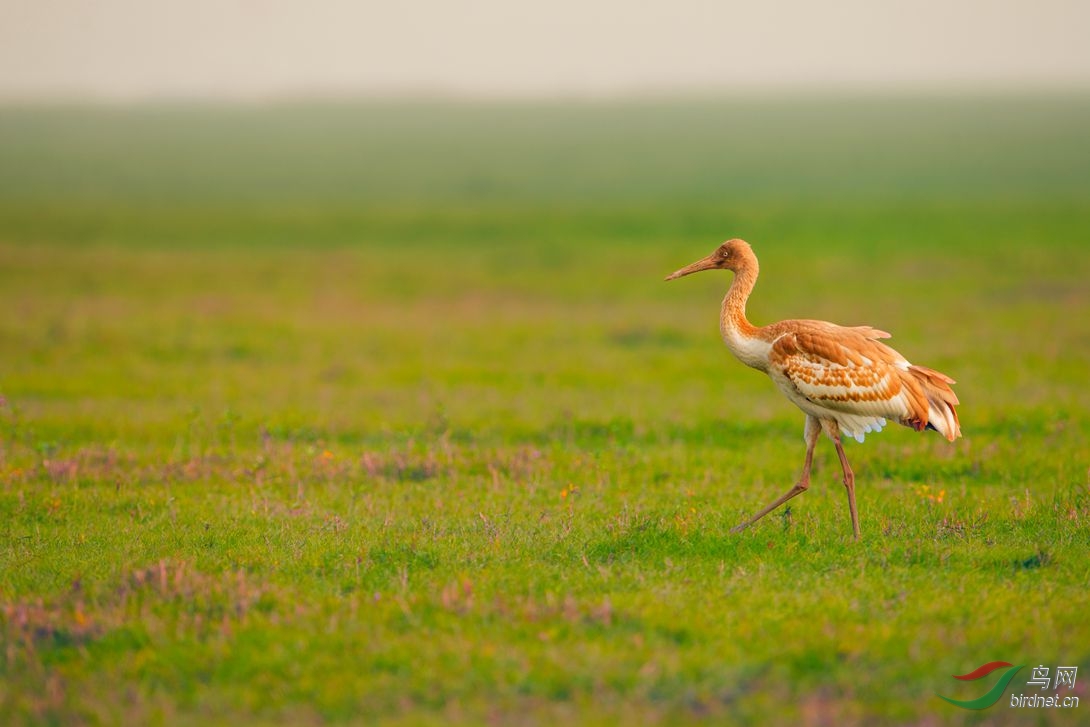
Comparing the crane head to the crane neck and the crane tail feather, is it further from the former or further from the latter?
the crane tail feather

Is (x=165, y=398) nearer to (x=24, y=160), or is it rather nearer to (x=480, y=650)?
(x=480, y=650)

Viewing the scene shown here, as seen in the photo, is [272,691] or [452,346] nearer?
[272,691]

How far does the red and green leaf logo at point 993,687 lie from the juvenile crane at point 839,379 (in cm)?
224

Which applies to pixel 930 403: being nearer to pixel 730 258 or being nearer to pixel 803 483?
pixel 803 483

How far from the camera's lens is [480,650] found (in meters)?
5.88

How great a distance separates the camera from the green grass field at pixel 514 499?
18.5 ft

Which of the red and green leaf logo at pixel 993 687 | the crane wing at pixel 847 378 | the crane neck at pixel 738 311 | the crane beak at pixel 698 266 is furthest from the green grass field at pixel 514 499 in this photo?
the crane beak at pixel 698 266

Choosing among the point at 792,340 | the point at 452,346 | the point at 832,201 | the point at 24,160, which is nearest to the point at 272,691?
the point at 792,340

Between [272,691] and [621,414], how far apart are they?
25.0 ft

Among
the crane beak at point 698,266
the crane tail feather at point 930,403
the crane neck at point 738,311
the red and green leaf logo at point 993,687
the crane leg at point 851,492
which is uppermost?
the crane beak at point 698,266

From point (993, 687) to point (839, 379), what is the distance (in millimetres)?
2919

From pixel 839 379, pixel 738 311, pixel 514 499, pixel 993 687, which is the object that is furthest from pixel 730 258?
pixel 993 687

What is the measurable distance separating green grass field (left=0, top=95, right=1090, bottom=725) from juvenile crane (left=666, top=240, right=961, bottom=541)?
795 millimetres

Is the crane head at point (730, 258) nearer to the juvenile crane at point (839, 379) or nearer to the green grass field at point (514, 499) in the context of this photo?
the juvenile crane at point (839, 379)
